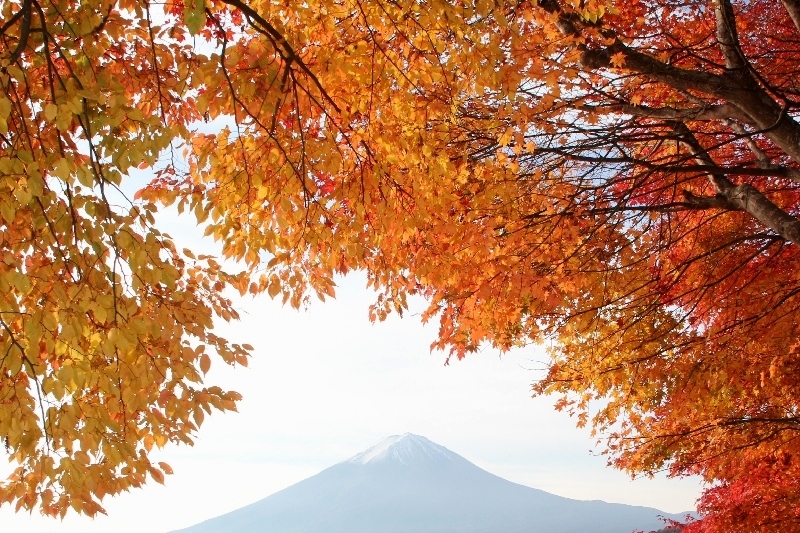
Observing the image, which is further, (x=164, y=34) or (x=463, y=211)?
(x=463, y=211)

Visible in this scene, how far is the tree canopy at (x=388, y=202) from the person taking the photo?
3.22 m

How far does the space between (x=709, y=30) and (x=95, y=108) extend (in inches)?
249

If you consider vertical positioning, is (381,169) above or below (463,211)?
below

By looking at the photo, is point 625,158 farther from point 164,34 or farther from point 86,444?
point 86,444

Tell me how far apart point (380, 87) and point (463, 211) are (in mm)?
1694

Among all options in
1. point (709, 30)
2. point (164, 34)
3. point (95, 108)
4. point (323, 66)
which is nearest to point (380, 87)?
point (323, 66)

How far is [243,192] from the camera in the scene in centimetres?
402

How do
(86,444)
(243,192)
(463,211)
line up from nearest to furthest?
1. (86,444)
2. (243,192)
3. (463,211)

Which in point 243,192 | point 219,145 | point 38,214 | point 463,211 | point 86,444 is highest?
point 463,211

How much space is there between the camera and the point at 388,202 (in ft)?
15.0

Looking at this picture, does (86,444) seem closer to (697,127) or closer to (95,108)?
(95,108)

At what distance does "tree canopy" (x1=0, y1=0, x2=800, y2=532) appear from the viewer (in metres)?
3.22

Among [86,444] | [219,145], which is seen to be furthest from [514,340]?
[86,444]

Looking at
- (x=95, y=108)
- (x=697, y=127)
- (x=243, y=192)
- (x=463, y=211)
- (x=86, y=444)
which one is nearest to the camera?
(x=86, y=444)
